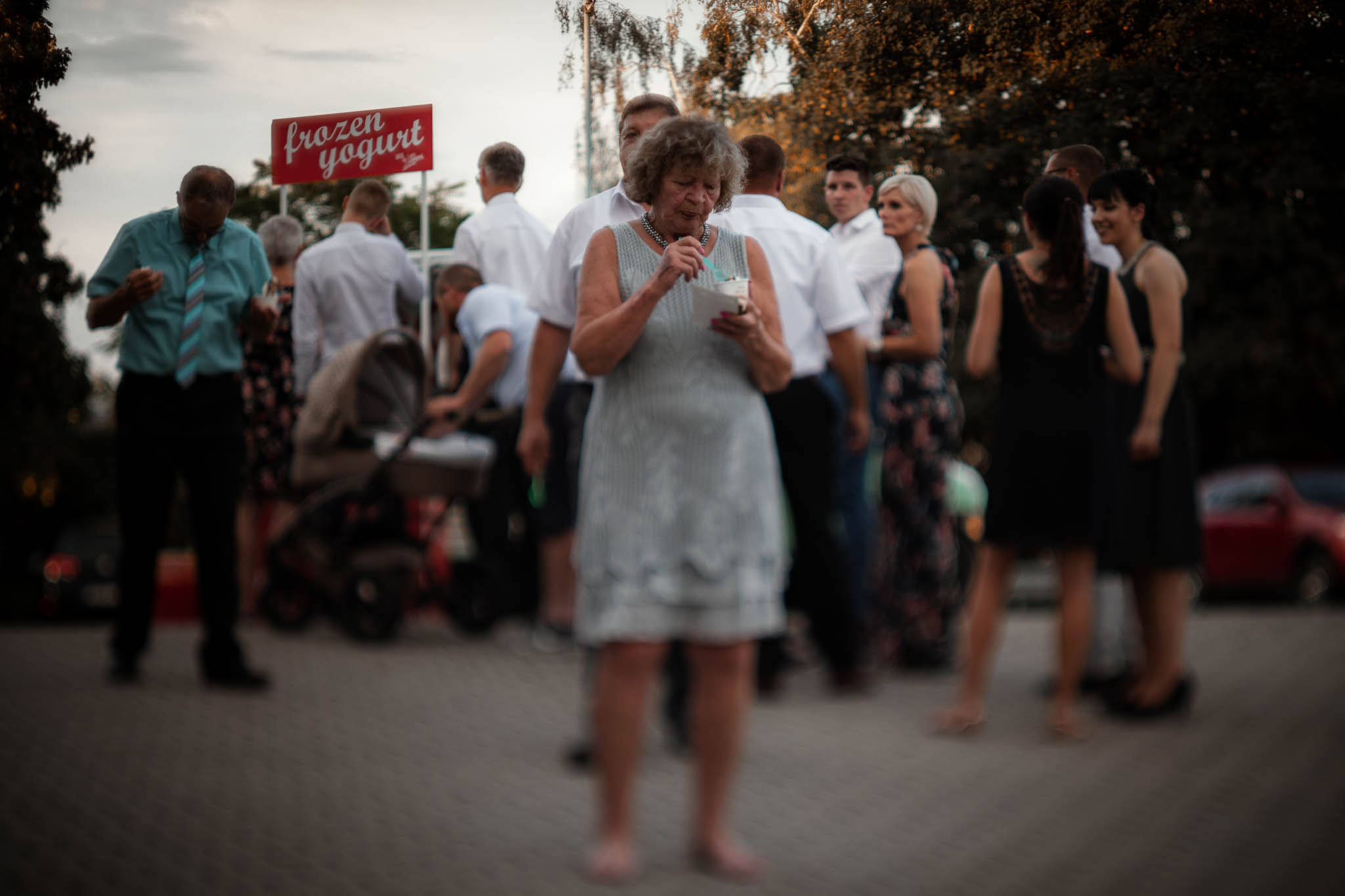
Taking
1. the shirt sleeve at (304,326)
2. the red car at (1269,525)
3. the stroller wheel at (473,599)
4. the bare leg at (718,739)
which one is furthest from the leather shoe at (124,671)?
the red car at (1269,525)

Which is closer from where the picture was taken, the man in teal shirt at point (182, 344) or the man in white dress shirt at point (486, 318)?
the man in teal shirt at point (182, 344)

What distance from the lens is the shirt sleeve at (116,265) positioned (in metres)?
1.42

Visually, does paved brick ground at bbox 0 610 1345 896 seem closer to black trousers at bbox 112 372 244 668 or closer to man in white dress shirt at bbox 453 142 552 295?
black trousers at bbox 112 372 244 668

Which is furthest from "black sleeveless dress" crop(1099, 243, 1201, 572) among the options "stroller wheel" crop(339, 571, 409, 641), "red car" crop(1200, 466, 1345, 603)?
"stroller wheel" crop(339, 571, 409, 641)

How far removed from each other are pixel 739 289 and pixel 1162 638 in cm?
72

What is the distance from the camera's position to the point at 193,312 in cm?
142

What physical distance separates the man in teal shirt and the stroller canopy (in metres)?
0.18

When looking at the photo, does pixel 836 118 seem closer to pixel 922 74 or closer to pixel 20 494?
pixel 922 74

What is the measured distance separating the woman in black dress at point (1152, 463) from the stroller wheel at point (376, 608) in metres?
1.28

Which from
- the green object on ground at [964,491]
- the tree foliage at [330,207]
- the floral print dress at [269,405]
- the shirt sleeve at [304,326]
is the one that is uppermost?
the tree foliage at [330,207]

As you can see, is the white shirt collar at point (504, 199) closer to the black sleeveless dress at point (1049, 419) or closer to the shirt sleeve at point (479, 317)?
the shirt sleeve at point (479, 317)

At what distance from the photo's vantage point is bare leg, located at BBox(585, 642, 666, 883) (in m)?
1.56

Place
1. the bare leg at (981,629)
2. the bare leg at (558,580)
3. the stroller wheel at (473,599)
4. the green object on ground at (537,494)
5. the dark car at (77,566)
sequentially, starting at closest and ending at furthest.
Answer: the dark car at (77,566), the bare leg at (981,629), the stroller wheel at (473,599), the bare leg at (558,580), the green object on ground at (537,494)

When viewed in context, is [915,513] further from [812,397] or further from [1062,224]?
[812,397]
